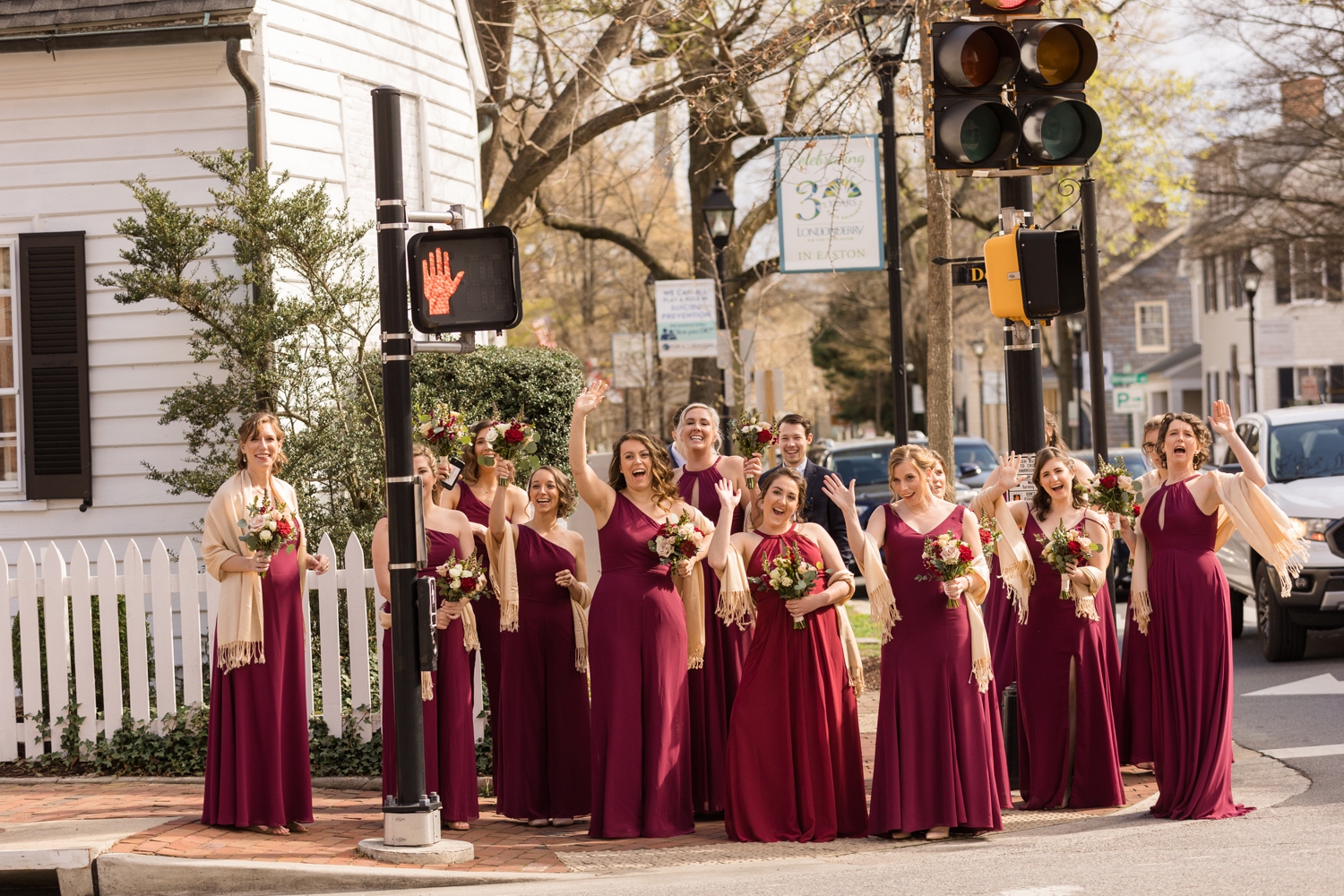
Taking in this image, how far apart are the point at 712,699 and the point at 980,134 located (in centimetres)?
336

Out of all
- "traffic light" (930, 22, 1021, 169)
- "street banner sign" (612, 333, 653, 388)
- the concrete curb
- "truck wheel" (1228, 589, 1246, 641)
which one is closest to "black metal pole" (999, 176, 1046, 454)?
"traffic light" (930, 22, 1021, 169)

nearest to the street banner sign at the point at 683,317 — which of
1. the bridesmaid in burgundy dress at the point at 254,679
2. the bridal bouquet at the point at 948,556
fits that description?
the bridesmaid in burgundy dress at the point at 254,679

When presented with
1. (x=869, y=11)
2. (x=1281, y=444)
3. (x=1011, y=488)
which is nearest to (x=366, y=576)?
(x=1011, y=488)

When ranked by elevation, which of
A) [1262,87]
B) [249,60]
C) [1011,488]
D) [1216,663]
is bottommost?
[1216,663]

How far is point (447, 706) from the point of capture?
8367 mm

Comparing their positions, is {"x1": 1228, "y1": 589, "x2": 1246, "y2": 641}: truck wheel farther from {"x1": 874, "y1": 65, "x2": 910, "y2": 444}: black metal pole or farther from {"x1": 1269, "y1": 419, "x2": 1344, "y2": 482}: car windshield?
{"x1": 874, "y1": 65, "x2": 910, "y2": 444}: black metal pole

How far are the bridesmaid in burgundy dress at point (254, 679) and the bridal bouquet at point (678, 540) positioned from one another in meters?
1.90

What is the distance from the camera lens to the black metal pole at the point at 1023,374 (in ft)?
28.8

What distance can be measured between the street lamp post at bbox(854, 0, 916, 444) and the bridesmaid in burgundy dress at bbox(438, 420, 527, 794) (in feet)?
16.0

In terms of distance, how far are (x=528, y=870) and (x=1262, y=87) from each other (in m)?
26.9

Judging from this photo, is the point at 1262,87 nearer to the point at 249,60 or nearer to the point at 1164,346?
the point at 249,60

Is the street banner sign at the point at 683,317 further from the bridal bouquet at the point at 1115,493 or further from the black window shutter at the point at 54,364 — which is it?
the bridal bouquet at the point at 1115,493

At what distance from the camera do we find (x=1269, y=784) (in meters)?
8.91

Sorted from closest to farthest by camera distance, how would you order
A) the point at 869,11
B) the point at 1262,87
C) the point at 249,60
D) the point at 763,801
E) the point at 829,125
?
the point at 763,801, the point at 249,60, the point at 869,11, the point at 829,125, the point at 1262,87
